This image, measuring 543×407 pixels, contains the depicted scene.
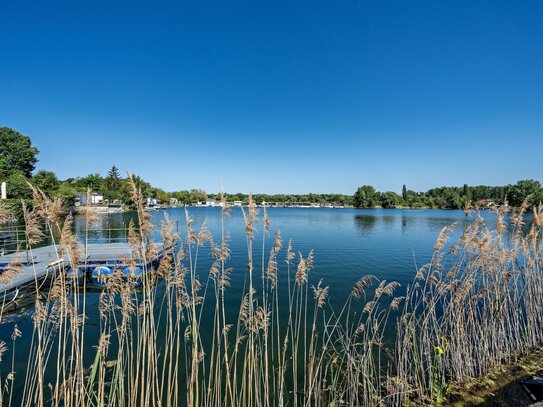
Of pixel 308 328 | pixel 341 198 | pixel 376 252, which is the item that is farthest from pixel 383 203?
pixel 308 328

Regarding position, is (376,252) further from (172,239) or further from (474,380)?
(172,239)

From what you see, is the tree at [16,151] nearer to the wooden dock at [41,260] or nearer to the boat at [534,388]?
the wooden dock at [41,260]

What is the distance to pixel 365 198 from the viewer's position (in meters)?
136

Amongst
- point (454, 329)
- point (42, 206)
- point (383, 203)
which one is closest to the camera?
point (42, 206)

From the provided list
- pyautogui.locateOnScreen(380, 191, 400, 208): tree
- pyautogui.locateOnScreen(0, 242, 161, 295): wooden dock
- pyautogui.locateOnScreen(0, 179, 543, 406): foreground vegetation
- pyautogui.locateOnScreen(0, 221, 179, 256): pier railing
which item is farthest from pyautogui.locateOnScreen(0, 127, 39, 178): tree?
pyautogui.locateOnScreen(380, 191, 400, 208): tree

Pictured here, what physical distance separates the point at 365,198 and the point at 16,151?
137426 mm

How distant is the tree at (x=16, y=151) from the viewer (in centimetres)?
5256

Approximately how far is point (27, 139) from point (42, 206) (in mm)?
78126

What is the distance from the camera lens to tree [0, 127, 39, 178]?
5256 centimetres

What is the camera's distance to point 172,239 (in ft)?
13.1

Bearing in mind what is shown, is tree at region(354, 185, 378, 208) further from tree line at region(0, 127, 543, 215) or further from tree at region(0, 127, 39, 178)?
tree at region(0, 127, 39, 178)

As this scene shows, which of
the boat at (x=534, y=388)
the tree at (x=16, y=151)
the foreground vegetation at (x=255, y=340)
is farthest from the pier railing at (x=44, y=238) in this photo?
the tree at (x=16, y=151)

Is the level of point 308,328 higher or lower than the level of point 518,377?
lower

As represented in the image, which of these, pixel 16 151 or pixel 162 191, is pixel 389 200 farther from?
pixel 16 151
